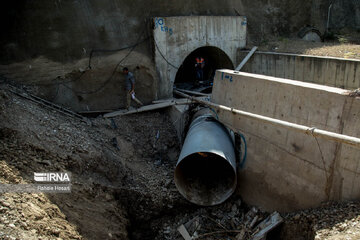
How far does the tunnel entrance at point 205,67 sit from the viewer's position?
1218cm

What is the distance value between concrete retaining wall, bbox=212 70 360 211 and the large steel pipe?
43 cm

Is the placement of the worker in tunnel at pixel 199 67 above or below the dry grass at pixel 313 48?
below

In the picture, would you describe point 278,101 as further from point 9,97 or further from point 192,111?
point 9,97

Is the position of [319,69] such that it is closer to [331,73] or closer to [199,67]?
[331,73]

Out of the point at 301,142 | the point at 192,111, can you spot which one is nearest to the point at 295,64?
the point at 192,111

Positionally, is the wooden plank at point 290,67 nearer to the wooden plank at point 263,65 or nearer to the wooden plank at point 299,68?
the wooden plank at point 299,68

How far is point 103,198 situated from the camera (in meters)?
6.13

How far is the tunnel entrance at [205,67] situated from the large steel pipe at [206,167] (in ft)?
16.2

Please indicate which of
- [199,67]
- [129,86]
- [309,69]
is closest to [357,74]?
[309,69]

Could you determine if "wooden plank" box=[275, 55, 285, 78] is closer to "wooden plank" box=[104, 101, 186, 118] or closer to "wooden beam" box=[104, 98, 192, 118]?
"wooden beam" box=[104, 98, 192, 118]

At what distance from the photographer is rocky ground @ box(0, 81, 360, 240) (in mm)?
4594

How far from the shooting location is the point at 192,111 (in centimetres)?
887

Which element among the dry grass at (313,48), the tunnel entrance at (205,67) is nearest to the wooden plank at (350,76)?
the dry grass at (313,48)

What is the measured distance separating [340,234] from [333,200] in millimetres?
1003
